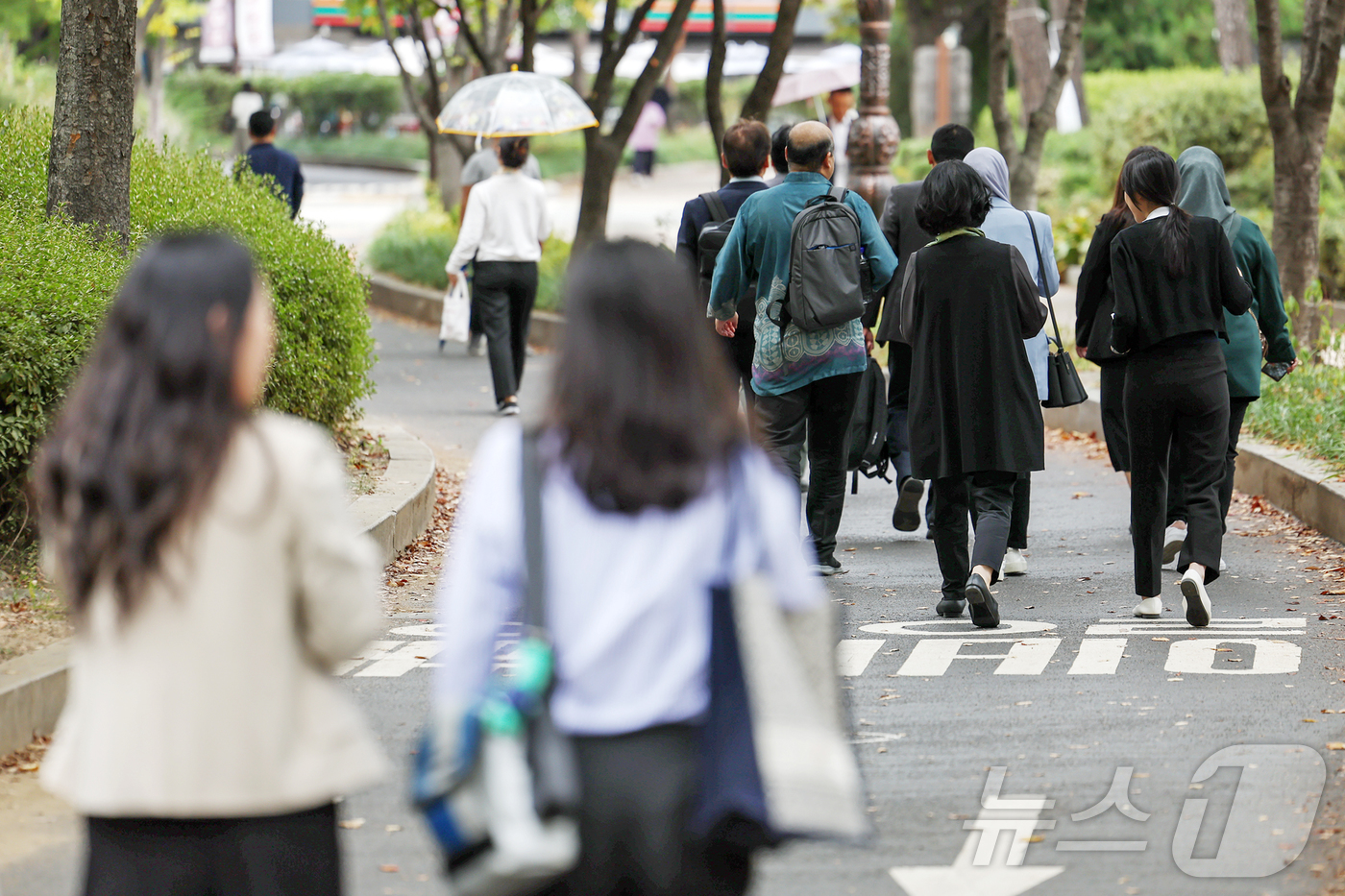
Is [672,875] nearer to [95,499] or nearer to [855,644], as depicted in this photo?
[95,499]

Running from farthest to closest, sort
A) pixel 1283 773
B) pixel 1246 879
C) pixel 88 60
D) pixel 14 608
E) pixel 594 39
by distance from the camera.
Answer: pixel 594 39, pixel 88 60, pixel 14 608, pixel 1283 773, pixel 1246 879

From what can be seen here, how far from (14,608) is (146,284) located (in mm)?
3711

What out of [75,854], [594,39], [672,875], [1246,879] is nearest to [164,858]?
[672,875]

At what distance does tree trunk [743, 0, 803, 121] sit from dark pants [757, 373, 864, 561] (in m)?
8.18

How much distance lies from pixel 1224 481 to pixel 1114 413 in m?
0.61

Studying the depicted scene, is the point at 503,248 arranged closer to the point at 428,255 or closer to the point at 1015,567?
the point at 1015,567

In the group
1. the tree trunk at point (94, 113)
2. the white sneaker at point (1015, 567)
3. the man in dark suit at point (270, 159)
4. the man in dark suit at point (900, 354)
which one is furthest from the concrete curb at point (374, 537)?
the man in dark suit at point (270, 159)

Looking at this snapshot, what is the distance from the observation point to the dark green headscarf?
7.25m

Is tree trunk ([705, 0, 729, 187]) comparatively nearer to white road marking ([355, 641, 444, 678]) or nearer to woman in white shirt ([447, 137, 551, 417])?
woman in white shirt ([447, 137, 551, 417])

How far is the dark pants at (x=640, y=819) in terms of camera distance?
94.5 inches

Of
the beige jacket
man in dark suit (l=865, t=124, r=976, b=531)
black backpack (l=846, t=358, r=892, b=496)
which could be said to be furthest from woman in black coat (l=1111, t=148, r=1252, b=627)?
the beige jacket

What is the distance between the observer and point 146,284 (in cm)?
242

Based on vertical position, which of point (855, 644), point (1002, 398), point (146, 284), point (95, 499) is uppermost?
point (146, 284)

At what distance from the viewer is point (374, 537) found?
745 centimetres
